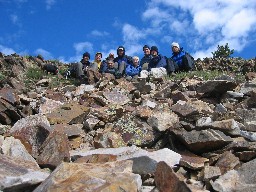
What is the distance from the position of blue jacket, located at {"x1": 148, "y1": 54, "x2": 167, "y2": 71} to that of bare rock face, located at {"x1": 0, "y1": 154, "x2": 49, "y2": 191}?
37.2 feet

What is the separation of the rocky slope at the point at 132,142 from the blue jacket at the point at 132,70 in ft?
14.5

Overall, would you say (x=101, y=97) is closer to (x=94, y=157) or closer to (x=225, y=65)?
(x=94, y=157)

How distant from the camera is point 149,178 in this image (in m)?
5.20

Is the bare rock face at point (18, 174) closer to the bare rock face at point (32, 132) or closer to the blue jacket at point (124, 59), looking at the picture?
the bare rock face at point (32, 132)

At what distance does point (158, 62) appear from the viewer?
1669 cm

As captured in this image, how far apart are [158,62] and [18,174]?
12133mm

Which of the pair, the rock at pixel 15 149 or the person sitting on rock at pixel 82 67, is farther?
the person sitting on rock at pixel 82 67

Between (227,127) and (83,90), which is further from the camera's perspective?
(83,90)

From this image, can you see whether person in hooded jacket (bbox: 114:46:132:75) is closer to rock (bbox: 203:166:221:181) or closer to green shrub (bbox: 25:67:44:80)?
green shrub (bbox: 25:67:44:80)

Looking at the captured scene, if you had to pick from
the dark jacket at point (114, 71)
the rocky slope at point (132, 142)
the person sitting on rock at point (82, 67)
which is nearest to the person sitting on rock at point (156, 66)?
the dark jacket at point (114, 71)

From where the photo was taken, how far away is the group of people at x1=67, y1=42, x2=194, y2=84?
16391 millimetres

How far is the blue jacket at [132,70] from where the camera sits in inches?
641

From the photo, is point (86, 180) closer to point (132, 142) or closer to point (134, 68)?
point (132, 142)

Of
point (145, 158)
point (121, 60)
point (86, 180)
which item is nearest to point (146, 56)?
point (121, 60)
